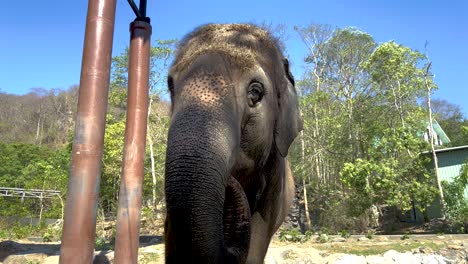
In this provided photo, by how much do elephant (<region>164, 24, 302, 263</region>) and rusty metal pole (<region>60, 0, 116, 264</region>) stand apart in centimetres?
169

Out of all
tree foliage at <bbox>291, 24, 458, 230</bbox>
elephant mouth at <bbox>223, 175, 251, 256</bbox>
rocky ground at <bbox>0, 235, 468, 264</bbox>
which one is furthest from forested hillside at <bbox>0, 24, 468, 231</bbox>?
elephant mouth at <bbox>223, 175, 251, 256</bbox>

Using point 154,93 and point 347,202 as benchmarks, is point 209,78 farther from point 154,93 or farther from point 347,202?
point 154,93

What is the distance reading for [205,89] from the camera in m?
1.97

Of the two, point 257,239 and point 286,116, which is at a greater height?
point 286,116

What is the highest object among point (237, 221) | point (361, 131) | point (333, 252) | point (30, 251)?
point (361, 131)

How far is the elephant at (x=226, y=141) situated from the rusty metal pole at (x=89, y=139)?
1686mm

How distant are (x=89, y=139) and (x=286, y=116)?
220cm

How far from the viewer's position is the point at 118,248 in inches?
222

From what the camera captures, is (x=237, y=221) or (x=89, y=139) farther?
(x=89, y=139)

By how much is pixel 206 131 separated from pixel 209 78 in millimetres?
324

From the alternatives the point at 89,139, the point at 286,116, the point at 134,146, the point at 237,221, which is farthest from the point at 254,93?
A: the point at 134,146

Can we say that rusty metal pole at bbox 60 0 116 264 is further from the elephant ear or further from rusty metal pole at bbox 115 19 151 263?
the elephant ear

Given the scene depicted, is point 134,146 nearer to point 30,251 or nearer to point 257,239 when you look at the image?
point 257,239

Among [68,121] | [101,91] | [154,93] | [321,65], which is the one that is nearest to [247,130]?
[101,91]
